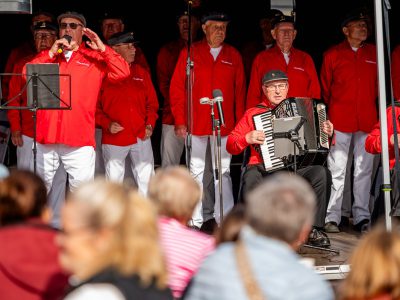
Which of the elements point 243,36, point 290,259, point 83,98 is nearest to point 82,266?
point 290,259

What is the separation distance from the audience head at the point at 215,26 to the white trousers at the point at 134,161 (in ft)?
3.87

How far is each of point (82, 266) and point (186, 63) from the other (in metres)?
5.72

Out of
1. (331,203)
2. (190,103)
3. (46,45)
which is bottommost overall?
(331,203)

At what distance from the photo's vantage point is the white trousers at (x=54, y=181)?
28.1ft

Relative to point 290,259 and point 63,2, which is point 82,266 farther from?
point 63,2

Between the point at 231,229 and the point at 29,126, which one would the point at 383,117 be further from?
the point at 29,126

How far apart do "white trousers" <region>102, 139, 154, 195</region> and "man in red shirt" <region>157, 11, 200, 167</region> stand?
1.01 feet

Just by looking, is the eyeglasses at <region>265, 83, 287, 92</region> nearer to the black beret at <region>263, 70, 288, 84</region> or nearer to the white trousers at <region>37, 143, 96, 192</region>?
the black beret at <region>263, 70, 288, 84</region>

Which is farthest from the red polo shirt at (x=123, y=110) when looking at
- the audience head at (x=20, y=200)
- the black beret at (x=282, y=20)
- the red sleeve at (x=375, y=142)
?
the audience head at (x=20, y=200)

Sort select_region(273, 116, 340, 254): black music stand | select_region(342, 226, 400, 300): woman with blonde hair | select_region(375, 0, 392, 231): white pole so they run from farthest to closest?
select_region(273, 116, 340, 254): black music stand < select_region(375, 0, 392, 231): white pole < select_region(342, 226, 400, 300): woman with blonde hair

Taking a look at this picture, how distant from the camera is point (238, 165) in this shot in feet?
34.5

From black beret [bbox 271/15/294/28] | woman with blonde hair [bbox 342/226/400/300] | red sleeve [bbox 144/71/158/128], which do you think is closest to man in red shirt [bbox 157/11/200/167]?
red sleeve [bbox 144/71/158/128]

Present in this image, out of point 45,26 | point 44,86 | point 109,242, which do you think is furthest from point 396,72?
point 109,242

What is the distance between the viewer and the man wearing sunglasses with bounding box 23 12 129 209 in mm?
7980
